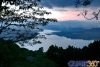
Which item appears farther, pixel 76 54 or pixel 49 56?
pixel 49 56

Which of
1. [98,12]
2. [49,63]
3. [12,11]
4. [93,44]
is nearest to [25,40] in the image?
[12,11]

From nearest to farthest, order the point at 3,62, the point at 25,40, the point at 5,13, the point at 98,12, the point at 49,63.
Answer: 1. the point at 98,12
2. the point at 3,62
3. the point at 49,63
4. the point at 5,13
5. the point at 25,40

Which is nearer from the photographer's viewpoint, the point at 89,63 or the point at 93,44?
the point at 89,63

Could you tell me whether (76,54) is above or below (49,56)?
above

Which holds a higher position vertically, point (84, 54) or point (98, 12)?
point (98, 12)

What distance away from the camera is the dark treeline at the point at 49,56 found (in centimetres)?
1579

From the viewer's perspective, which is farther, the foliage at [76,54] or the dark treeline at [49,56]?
the foliage at [76,54]

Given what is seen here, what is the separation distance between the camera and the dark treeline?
51.8ft

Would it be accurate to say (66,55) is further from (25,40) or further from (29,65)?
(25,40)

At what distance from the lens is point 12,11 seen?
2381 centimetres

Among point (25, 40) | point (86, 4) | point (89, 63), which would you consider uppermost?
point (86, 4)

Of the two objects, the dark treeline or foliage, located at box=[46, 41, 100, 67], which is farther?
foliage, located at box=[46, 41, 100, 67]

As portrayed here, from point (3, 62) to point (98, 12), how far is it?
20.4 feet

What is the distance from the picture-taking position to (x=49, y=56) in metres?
18.8
